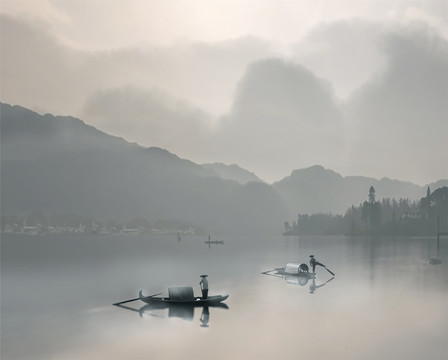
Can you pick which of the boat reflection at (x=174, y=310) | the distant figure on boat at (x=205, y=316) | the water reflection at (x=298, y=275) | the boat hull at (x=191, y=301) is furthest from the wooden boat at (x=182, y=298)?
the water reflection at (x=298, y=275)

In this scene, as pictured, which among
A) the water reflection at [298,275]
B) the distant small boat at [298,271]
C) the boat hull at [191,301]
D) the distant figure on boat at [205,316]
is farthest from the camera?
the distant small boat at [298,271]

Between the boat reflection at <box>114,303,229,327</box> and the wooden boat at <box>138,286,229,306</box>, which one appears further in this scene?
the wooden boat at <box>138,286,229,306</box>

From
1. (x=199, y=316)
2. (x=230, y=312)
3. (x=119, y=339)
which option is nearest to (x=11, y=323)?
(x=119, y=339)

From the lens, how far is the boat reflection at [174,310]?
56.1 m

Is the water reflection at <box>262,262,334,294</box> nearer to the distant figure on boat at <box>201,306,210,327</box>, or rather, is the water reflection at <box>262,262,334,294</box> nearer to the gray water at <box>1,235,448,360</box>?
the gray water at <box>1,235,448,360</box>

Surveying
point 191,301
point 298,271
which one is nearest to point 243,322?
point 191,301

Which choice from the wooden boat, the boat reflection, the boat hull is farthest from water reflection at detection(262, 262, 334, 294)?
the wooden boat

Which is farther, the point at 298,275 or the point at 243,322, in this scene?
the point at 298,275

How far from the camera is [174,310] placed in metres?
58.9

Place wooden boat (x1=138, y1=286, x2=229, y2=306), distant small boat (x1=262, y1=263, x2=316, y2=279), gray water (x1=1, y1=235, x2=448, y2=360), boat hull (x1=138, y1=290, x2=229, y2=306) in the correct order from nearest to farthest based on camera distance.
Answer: gray water (x1=1, y1=235, x2=448, y2=360), wooden boat (x1=138, y1=286, x2=229, y2=306), boat hull (x1=138, y1=290, x2=229, y2=306), distant small boat (x1=262, y1=263, x2=316, y2=279)

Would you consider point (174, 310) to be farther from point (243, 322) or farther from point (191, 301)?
point (243, 322)

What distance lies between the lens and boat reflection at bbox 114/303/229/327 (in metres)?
56.1

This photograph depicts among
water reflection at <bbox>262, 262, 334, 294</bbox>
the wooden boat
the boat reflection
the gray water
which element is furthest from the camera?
water reflection at <bbox>262, 262, 334, 294</bbox>

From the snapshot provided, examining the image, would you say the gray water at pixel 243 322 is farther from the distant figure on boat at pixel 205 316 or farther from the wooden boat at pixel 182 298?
the wooden boat at pixel 182 298
